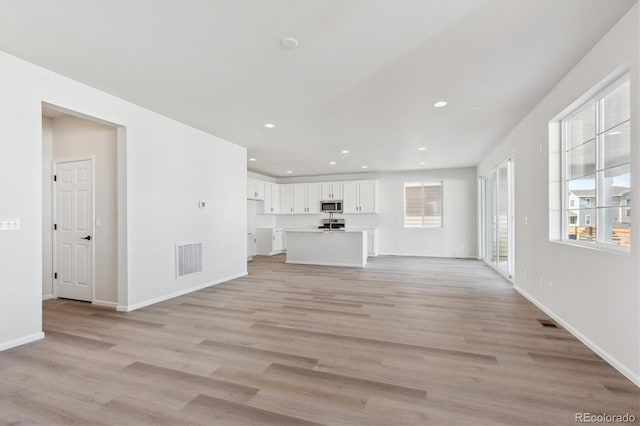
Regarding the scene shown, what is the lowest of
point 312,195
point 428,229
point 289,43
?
point 428,229

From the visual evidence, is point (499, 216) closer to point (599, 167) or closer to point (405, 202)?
point (405, 202)

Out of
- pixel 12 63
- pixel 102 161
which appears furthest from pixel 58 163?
pixel 12 63

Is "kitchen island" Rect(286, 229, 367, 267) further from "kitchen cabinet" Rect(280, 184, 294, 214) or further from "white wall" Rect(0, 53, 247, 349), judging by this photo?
"kitchen cabinet" Rect(280, 184, 294, 214)

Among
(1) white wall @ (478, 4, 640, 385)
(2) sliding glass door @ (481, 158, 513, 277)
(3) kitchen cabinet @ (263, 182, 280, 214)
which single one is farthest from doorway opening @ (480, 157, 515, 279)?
(3) kitchen cabinet @ (263, 182, 280, 214)

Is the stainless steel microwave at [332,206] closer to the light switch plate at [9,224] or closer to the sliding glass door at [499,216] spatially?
the sliding glass door at [499,216]

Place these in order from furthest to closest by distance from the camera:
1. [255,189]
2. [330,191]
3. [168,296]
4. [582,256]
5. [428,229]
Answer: [330,191], [428,229], [255,189], [168,296], [582,256]

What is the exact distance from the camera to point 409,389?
2.10 m

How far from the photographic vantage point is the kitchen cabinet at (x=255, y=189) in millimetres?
8633

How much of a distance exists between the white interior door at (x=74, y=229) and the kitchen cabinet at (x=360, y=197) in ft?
21.6

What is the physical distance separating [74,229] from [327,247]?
508cm

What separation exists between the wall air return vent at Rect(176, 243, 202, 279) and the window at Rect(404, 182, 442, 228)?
251 inches

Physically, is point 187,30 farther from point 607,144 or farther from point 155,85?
point 607,144

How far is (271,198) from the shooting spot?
978 centimetres

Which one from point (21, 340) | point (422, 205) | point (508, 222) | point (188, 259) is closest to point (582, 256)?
point (508, 222)
